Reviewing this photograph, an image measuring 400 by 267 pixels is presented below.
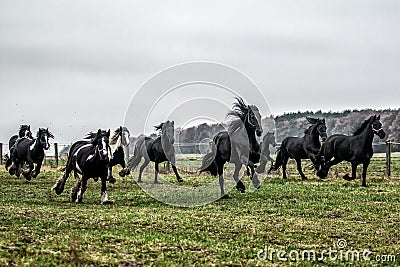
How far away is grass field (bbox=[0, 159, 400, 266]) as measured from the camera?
7969 millimetres

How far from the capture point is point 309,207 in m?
14.3

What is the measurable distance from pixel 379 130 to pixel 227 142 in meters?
6.52

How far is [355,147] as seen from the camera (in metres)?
21.8

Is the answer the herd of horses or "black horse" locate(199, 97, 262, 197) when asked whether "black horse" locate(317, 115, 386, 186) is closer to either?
the herd of horses

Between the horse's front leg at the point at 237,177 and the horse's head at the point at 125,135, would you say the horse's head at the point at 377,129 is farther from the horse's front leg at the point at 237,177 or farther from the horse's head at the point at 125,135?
the horse's head at the point at 125,135

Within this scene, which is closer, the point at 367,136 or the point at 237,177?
the point at 237,177

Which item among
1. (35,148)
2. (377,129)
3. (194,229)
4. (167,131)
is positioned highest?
(377,129)

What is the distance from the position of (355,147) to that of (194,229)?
40.9 feet

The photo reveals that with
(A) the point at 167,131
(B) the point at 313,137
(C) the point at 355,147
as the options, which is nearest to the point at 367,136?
(C) the point at 355,147

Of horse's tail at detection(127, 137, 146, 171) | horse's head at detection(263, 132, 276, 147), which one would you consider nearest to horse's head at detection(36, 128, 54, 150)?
horse's tail at detection(127, 137, 146, 171)

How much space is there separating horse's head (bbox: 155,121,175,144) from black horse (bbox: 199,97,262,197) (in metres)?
6.24

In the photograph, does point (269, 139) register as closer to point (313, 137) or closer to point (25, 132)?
point (313, 137)

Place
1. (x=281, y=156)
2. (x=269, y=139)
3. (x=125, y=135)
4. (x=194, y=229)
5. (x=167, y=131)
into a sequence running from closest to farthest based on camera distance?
1. (x=194, y=229)
2. (x=125, y=135)
3. (x=167, y=131)
4. (x=281, y=156)
5. (x=269, y=139)

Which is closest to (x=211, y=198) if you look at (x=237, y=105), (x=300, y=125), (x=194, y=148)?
(x=237, y=105)
